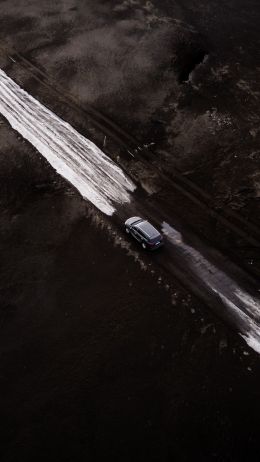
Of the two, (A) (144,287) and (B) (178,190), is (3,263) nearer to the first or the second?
(A) (144,287)

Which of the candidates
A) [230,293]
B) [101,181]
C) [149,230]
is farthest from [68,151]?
[230,293]

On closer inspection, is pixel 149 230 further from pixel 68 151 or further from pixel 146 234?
pixel 68 151

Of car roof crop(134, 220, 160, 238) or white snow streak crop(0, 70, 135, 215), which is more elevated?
car roof crop(134, 220, 160, 238)

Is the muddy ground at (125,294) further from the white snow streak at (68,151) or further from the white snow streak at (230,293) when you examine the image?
the white snow streak at (68,151)

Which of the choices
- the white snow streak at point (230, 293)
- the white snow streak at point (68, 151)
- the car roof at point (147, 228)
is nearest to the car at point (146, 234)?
the car roof at point (147, 228)

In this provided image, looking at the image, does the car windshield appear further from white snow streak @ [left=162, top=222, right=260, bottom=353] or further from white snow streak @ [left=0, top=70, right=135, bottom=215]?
white snow streak @ [left=0, top=70, right=135, bottom=215]

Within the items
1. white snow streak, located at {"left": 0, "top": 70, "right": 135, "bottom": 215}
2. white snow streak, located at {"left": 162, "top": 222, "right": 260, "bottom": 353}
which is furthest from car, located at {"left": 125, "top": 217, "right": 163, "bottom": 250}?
white snow streak, located at {"left": 0, "top": 70, "right": 135, "bottom": 215}
